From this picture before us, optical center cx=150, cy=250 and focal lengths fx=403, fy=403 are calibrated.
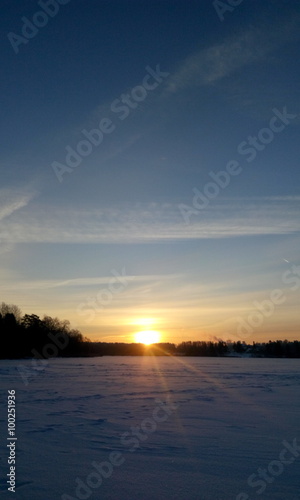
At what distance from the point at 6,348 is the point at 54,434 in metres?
63.9

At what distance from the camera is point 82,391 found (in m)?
17.0

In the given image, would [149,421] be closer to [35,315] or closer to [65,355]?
[35,315]

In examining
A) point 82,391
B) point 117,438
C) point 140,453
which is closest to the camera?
point 140,453

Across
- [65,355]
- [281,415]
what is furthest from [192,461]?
[65,355]

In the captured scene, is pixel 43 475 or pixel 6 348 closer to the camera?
pixel 43 475

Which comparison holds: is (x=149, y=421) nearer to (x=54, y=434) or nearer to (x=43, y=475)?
(x=54, y=434)

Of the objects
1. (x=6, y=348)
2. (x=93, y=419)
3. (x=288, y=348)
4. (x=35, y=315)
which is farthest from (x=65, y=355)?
(x=93, y=419)

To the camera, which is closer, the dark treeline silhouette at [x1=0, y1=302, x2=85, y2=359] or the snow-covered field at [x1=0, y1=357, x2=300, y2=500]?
the snow-covered field at [x1=0, y1=357, x2=300, y2=500]

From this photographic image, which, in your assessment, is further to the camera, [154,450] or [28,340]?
[28,340]

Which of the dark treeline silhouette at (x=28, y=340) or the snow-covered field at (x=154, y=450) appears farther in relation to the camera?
the dark treeline silhouette at (x=28, y=340)

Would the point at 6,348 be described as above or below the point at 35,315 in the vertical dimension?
below

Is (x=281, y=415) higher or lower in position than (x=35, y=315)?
lower

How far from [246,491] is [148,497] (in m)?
1.36

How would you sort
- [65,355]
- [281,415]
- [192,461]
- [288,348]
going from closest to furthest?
[192,461] < [281,415] < [65,355] < [288,348]
